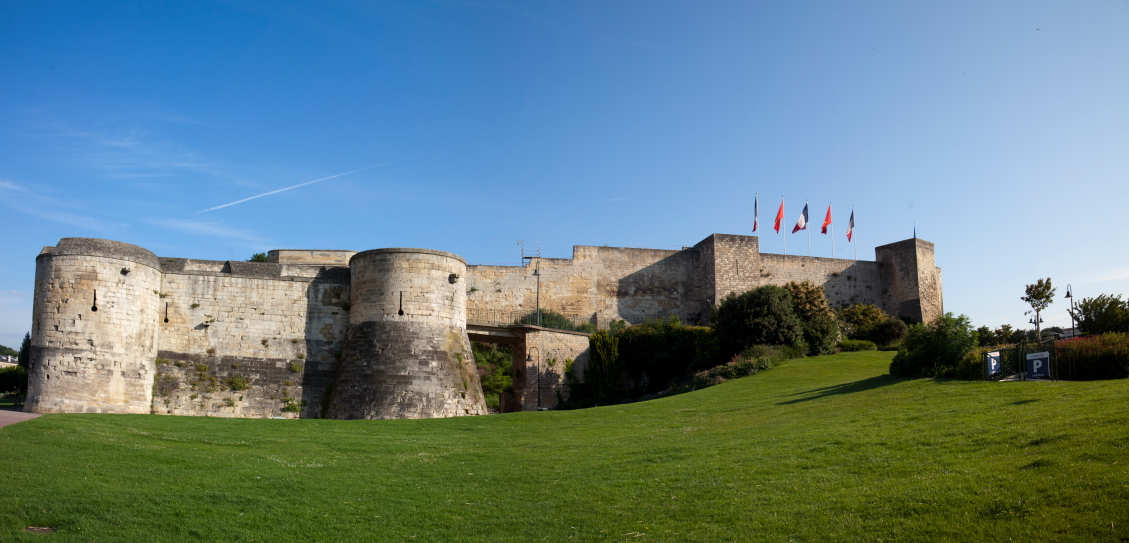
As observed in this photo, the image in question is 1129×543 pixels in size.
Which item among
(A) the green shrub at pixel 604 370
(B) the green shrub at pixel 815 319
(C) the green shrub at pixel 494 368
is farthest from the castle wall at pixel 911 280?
(C) the green shrub at pixel 494 368

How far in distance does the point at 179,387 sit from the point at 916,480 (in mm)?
21077

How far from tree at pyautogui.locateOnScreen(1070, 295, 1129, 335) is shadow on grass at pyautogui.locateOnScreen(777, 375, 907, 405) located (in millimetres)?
9141

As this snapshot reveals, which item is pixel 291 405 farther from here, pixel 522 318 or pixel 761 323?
pixel 761 323

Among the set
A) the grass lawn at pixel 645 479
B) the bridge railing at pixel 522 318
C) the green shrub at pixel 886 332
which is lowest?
the grass lawn at pixel 645 479

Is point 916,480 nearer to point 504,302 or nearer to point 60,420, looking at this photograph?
point 60,420

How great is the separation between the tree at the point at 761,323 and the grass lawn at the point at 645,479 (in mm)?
13273

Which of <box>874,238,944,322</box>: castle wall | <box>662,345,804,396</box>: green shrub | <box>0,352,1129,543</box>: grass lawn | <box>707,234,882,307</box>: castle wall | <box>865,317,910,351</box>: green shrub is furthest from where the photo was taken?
<box>874,238,944,322</box>: castle wall

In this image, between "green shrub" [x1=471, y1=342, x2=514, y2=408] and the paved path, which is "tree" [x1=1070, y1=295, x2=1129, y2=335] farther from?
the paved path

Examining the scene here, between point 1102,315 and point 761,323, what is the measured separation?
1072 centimetres

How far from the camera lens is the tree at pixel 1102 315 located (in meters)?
23.7

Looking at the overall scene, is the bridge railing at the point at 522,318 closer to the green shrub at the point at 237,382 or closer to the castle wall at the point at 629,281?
the castle wall at the point at 629,281

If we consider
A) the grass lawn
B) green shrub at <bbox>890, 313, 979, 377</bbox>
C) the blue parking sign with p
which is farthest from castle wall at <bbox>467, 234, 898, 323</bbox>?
the blue parking sign with p

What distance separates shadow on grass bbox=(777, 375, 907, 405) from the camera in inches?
715

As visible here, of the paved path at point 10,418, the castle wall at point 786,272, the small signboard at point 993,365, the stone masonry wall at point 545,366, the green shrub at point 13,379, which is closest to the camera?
the paved path at point 10,418
